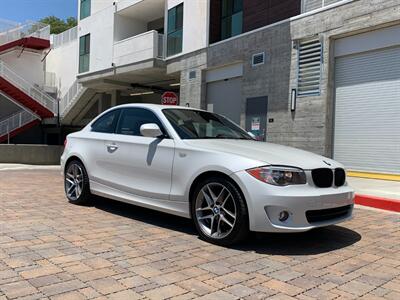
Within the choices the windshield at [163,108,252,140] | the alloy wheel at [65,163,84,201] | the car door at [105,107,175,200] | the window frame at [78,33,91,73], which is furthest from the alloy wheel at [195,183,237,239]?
the window frame at [78,33,91,73]

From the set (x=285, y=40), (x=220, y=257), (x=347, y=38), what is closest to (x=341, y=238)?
(x=220, y=257)

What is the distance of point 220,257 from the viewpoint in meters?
4.53

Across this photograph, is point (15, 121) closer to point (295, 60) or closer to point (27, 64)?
point (27, 64)

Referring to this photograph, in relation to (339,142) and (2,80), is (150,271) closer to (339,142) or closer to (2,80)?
(339,142)

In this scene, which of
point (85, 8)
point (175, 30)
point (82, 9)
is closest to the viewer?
point (175, 30)

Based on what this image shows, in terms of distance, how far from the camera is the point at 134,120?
6461 mm

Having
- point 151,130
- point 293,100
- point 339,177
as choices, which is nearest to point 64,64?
point 293,100

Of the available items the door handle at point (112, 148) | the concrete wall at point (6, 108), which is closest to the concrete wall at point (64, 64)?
the concrete wall at point (6, 108)

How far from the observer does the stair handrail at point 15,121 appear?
1127 inches

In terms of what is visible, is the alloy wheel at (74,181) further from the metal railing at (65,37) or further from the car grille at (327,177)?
the metal railing at (65,37)

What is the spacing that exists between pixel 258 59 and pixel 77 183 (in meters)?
10.2

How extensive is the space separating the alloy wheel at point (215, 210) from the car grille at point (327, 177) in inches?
37.2

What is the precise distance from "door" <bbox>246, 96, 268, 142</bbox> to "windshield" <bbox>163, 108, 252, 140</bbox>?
900 centimetres

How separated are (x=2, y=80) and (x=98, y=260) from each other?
26.1 m
